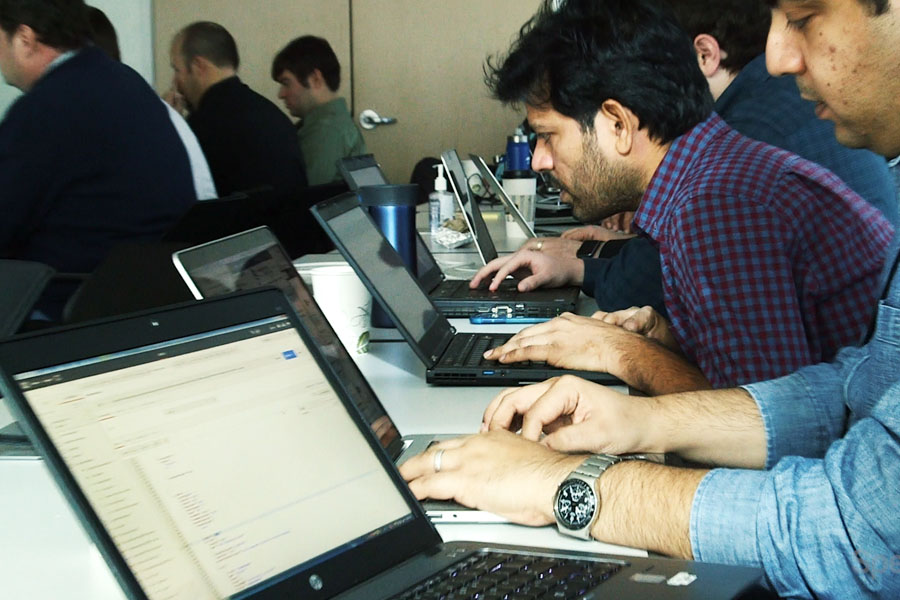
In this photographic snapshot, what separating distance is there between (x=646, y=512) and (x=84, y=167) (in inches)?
97.9

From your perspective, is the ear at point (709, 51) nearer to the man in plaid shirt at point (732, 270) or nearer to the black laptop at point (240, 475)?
the man in plaid shirt at point (732, 270)

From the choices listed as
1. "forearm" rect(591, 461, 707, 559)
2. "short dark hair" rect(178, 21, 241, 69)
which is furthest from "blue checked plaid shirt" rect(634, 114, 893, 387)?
"short dark hair" rect(178, 21, 241, 69)

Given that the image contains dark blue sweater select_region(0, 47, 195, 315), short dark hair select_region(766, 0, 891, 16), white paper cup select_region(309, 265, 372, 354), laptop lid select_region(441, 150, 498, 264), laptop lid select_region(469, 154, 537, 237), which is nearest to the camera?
short dark hair select_region(766, 0, 891, 16)

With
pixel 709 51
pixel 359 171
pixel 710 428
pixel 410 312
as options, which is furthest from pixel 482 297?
pixel 709 51

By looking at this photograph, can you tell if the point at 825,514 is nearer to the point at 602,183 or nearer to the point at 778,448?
the point at 778,448

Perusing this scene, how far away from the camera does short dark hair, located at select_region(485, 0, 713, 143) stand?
1982 mm

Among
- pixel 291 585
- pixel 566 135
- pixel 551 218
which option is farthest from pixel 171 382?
pixel 551 218

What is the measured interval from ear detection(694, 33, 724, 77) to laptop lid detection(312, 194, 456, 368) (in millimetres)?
1436

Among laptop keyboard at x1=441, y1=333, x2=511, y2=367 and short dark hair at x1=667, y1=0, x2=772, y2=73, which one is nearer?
laptop keyboard at x1=441, y1=333, x2=511, y2=367

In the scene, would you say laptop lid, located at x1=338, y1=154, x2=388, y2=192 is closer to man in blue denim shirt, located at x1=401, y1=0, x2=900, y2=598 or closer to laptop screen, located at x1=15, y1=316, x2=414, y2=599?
man in blue denim shirt, located at x1=401, y1=0, x2=900, y2=598

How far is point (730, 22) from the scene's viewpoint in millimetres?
2801

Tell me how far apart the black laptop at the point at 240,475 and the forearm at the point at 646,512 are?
0.11 meters

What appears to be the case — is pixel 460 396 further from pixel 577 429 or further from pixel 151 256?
pixel 151 256

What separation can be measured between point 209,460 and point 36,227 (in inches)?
102
